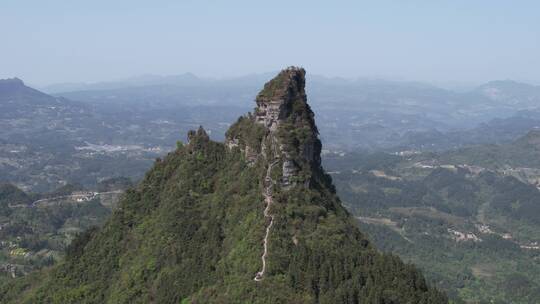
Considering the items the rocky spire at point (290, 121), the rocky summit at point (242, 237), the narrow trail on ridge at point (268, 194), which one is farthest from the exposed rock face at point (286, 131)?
the narrow trail on ridge at point (268, 194)

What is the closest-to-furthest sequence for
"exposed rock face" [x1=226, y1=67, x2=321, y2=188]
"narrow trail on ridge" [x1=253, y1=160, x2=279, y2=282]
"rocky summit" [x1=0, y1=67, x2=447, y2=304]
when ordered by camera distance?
"rocky summit" [x1=0, y1=67, x2=447, y2=304], "narrow trail on ridge" [x1=253, y1=160, x2=279, y2=282], "exposed rock face" [x1=226, y1=67, x2=321, y2=188]

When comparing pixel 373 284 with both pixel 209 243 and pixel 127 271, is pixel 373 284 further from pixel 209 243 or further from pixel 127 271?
pixel 127 271

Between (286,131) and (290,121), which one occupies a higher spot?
(290,121)

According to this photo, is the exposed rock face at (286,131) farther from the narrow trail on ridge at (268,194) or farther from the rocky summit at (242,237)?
the narrow trail on ridge at (268,194)

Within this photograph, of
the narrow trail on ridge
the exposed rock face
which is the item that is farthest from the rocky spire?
the narrow trail on ridge

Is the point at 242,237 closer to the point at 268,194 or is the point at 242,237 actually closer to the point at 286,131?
the point at 268,194

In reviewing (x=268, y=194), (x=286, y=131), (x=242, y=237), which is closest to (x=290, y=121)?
(x=286, y=131)

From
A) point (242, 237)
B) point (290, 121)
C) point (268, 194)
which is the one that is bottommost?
point (242, 237)

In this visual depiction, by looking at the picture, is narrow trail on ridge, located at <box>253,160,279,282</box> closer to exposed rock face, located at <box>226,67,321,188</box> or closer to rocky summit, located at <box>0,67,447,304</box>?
rocky summit, located at <box>0,67,447,304</box>
